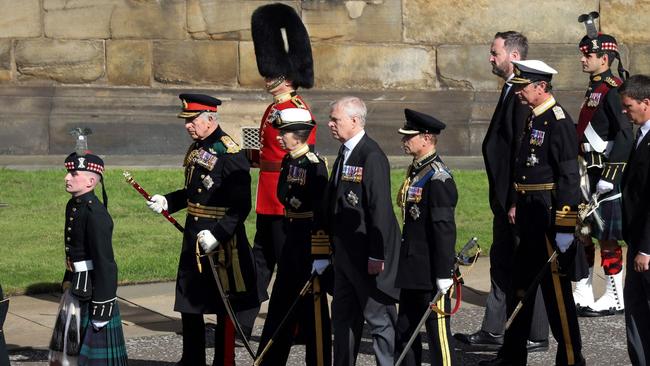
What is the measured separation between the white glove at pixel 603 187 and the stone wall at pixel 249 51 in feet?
21.5

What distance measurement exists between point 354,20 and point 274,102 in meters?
6.89

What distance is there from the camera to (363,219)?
820 cm

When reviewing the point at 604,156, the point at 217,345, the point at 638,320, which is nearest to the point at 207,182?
the point at 217,345

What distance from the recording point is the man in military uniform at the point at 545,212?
876 centimetres

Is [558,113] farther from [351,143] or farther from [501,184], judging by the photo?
[351,143]

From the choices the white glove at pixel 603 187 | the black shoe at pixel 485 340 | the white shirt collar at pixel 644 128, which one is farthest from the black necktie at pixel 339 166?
the white glove at pixel 603 187

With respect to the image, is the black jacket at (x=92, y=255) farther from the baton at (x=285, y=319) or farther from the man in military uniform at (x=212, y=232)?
the baton at (x=285, y=319)

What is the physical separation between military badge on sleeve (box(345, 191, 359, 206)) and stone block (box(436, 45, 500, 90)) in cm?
886

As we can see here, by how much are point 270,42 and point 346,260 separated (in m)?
3.06

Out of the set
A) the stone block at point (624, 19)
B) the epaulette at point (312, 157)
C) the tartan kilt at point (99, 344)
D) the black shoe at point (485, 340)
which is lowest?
the black shoe at point (485, 340)

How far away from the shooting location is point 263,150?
9969 mm

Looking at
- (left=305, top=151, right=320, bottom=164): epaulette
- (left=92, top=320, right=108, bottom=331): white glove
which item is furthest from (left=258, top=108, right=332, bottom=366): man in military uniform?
(left=92, top=320, right=108, bottom=331): white glove

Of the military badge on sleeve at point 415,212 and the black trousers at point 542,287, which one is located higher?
the military badge on sleeve at point 415,212

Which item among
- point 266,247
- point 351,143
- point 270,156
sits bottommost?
point 266,247
